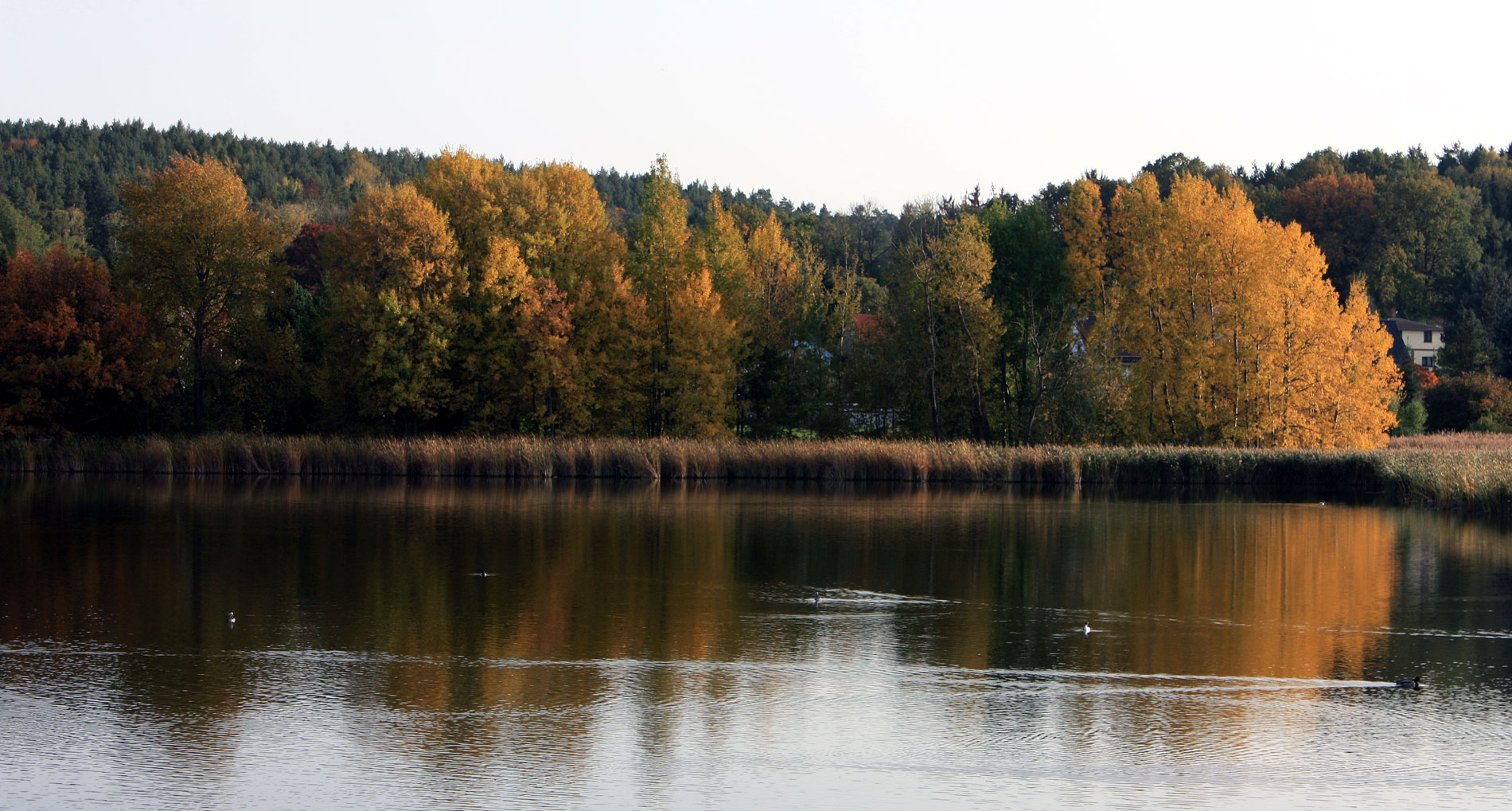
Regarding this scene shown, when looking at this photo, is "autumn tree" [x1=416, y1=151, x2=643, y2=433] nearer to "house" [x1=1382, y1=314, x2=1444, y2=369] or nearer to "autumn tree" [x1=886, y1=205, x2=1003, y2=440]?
"autumn tree" [x1=886, y1=205, x2=1003, y2=440]

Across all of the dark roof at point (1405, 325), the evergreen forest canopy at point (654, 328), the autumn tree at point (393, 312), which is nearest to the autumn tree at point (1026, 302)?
the evergreen forest canopy at point (654, 328)

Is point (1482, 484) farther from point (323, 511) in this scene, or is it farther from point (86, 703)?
point (86, 703)

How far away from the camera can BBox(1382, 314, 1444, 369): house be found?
94.8 m

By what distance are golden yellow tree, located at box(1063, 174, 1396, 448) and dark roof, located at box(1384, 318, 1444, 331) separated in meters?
46.1

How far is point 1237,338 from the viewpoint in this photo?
167 ft

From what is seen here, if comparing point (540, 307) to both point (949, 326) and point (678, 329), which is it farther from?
point (949, 326)

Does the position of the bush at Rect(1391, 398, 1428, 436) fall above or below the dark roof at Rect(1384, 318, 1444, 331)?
below

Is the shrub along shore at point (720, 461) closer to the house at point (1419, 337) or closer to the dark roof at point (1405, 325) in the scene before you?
the house at point (1419, 337)

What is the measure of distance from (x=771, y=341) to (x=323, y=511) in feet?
94.1

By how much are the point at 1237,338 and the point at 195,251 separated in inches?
1601

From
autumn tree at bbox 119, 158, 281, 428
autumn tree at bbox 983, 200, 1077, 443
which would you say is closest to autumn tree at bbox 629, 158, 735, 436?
autumn tree at bbox 983, 200, 1077, 443

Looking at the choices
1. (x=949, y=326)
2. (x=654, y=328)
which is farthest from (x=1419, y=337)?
(x=654, y=328)

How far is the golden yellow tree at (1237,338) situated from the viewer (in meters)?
50.5

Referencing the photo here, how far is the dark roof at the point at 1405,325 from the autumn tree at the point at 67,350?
261ft
